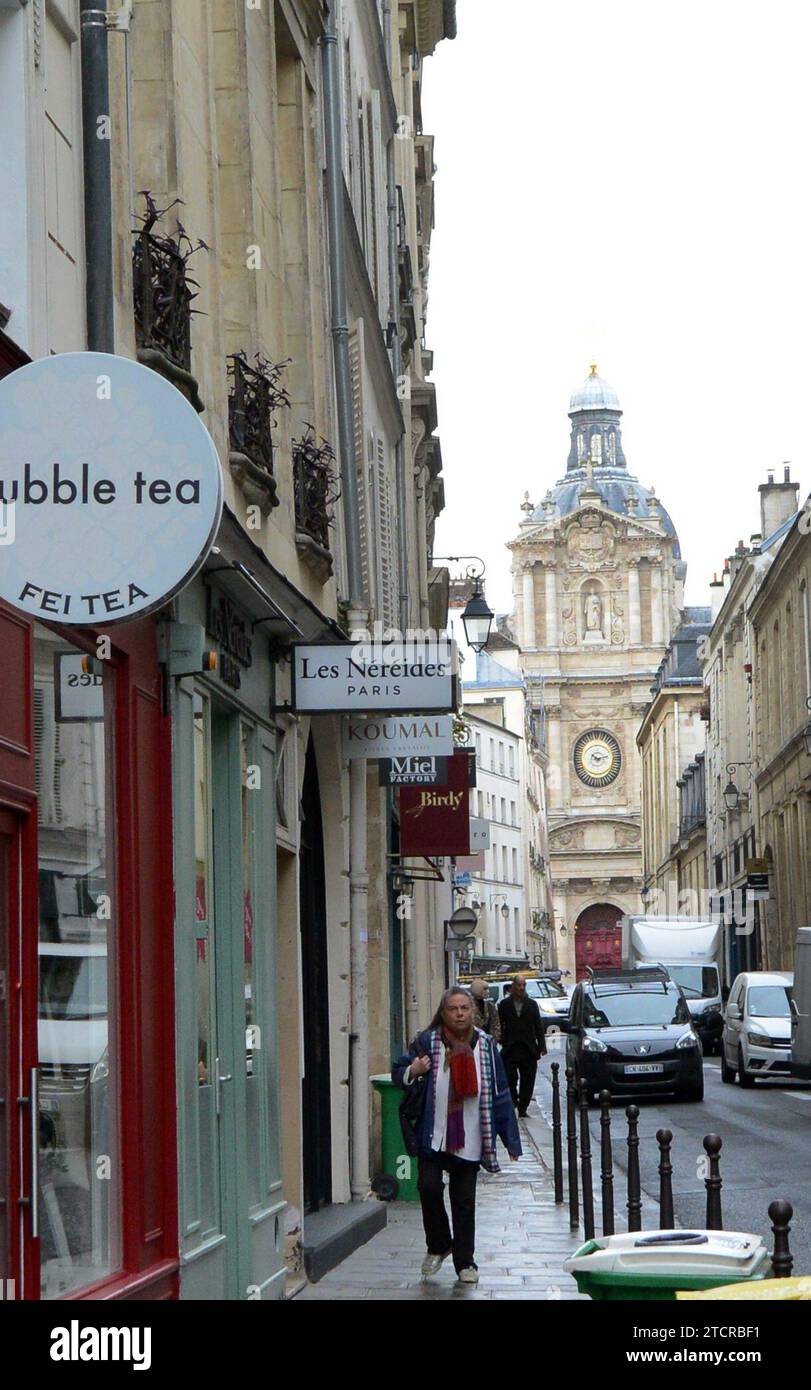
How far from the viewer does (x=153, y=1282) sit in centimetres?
812

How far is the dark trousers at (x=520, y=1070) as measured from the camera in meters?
26.1

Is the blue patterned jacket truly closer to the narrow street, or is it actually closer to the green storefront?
the green storefront

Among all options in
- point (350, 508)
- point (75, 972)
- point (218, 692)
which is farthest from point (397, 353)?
point (75, 972)

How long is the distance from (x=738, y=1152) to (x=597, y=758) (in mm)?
114888

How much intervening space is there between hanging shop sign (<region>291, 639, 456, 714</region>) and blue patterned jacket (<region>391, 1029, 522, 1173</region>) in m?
1.80

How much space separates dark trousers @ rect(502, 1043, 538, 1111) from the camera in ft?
85.8

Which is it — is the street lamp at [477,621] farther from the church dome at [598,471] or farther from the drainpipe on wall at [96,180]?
the church dome at [598,471]

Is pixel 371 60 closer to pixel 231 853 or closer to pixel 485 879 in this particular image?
pixel 231 853

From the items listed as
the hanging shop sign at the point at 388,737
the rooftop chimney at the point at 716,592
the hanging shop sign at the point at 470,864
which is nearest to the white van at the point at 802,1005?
the hanging shop sign at the point at 388,737

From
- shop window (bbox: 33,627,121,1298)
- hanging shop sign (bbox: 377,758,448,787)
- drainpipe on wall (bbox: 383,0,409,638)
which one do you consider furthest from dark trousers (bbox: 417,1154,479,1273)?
drainpipe on wall (bbox: 383,0,409,638)

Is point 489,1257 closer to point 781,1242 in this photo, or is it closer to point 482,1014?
point 781,1242

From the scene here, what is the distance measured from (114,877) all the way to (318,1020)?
274 inches

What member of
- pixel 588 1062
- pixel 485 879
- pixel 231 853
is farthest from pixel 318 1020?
pixel 485 879
